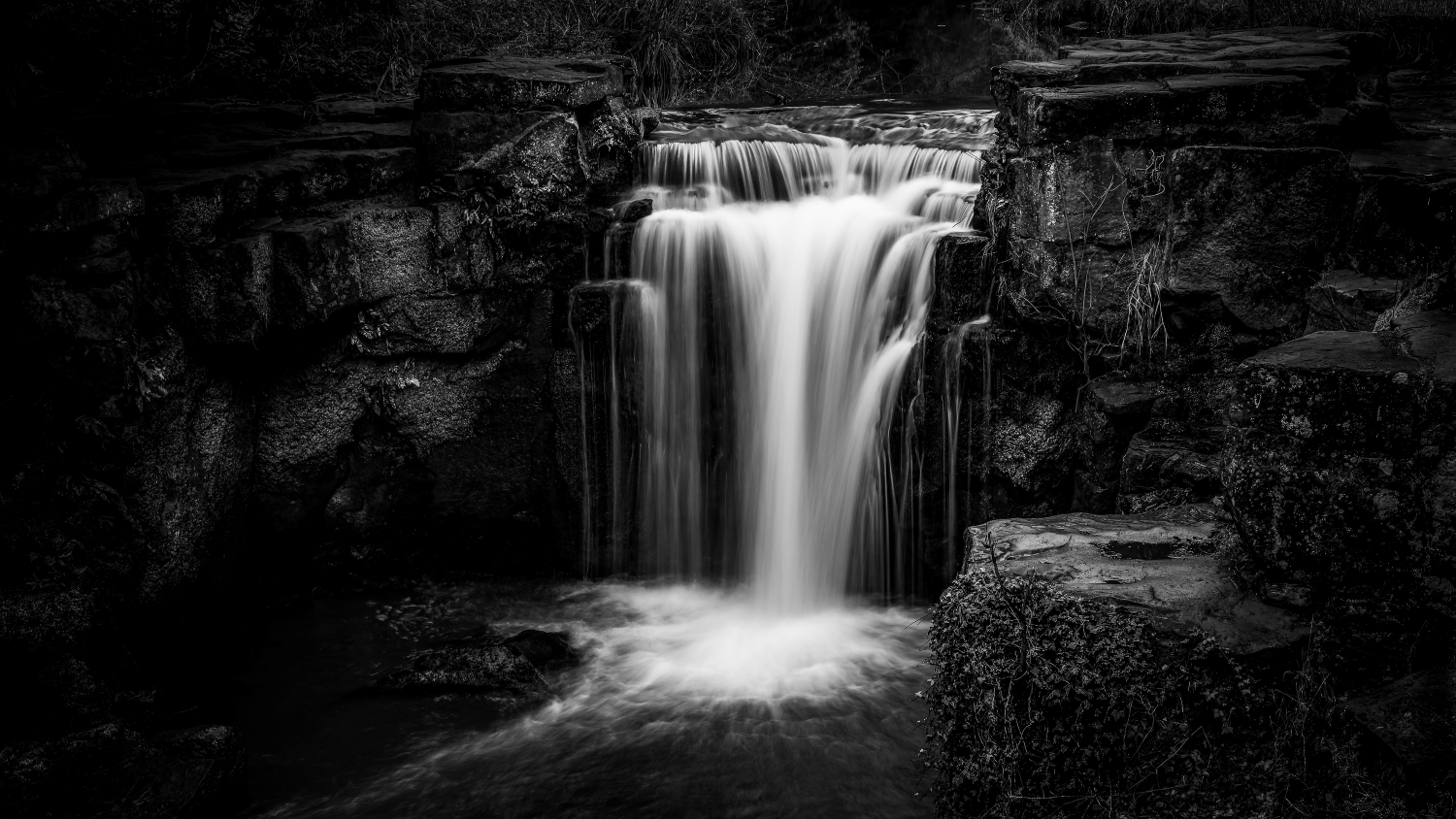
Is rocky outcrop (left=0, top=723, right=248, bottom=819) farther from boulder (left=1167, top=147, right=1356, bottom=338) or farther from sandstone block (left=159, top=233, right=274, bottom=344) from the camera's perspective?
boulder (left=1167, top=147, right=1356, bottom=338)

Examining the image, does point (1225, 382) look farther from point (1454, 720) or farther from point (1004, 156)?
point (1454, 720)

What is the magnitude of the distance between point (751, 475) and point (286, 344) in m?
3.20

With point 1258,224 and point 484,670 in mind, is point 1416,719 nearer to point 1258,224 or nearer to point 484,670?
point 1258,224

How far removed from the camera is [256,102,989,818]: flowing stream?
5008 millimetres

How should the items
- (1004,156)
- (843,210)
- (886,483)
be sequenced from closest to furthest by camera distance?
(1004,156)
(886,483)
(843,210)

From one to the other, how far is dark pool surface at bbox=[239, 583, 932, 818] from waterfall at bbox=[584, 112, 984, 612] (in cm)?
44

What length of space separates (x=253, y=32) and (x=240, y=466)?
4386 millimetres

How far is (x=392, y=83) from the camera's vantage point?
9.05 metres

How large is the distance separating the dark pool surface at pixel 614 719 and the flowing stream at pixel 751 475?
0.02m

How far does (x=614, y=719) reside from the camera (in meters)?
5.12

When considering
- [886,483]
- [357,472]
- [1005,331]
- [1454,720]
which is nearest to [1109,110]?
[1005,331]

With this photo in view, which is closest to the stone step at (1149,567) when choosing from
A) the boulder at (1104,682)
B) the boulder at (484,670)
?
the boulder at (1104,682)

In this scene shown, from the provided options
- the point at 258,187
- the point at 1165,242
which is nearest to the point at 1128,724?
the point at 1165,242

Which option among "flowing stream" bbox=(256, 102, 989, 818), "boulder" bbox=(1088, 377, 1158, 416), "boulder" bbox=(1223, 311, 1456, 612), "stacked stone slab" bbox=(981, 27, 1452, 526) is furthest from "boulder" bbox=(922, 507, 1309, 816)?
"boulder" bbox=(1088, 377, 1158, 416)
